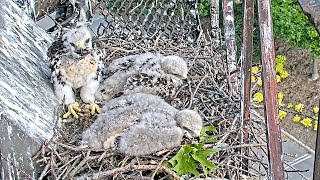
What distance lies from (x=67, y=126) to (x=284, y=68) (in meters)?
6.50

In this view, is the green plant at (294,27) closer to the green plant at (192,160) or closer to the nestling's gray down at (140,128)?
the nestling's gray down at (140,128)

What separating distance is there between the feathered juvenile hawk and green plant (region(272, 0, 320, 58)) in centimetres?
477

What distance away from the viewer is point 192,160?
3615 millimetres

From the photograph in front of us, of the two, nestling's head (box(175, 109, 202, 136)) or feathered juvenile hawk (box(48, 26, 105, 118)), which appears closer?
nestling's head (box(175, 109, 202, 136))

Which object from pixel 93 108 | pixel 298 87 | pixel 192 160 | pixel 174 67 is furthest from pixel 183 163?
pixel 298 87

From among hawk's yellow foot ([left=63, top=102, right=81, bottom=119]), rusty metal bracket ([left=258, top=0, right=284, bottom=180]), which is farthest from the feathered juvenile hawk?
rusty metal bracket ([left=258, top=0, right=284, bottom=180])

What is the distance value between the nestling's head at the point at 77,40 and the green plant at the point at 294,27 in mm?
4776

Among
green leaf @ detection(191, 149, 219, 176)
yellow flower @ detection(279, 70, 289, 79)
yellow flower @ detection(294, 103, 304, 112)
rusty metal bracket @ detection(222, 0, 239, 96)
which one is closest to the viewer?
green leaf @ detection(191, 149, 219, 176)

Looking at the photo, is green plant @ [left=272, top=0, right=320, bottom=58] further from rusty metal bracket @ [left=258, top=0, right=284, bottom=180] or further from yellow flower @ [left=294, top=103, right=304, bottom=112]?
rusty metal bracket @ [left=258, top=0, right=284, bottom=180]

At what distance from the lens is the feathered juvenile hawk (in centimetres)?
399

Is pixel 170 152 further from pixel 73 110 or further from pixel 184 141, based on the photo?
pixel 73 110

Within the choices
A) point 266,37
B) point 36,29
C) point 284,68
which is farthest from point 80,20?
point 284,68

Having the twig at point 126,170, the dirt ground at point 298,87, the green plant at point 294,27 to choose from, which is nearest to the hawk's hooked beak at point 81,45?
the twig at point 126,170

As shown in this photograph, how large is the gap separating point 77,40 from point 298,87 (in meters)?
6.20
